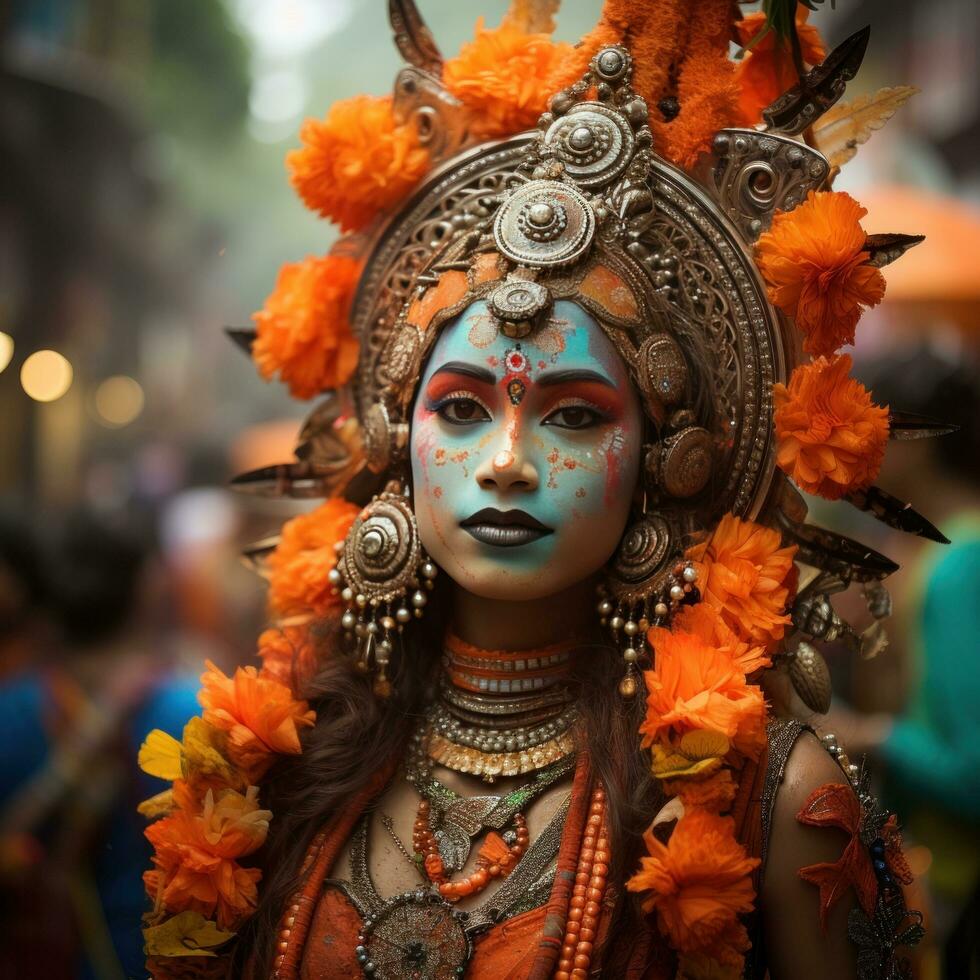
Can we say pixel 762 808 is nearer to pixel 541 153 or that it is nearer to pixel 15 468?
pixel 541 153

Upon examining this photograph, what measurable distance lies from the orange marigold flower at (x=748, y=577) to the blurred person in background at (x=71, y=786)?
1.75m

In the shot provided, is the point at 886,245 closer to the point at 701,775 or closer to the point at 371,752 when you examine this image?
the point at 701,775

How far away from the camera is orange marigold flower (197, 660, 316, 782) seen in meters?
2.59

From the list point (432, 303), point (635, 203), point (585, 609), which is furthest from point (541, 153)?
point (585, 609)

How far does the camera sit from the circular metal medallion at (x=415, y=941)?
235 centimetres

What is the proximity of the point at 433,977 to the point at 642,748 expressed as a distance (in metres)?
0.58

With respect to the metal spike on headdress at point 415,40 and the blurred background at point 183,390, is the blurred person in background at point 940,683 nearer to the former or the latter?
the blurred background at point 183,390

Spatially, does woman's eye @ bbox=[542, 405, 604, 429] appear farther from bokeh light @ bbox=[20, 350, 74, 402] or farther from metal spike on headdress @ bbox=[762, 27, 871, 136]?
bokeh light @ bbox=[20, 350, 74, 402]

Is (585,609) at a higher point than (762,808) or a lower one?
higher

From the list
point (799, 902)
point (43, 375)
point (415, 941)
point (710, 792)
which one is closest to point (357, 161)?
point (710, 792)

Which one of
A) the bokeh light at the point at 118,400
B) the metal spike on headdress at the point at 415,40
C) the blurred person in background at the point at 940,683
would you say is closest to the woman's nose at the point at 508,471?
the metal spike on headdress at the point at 415,40

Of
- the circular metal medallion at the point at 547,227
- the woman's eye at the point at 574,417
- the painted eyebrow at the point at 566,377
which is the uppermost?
the circular metal medallion at the point at 547,227

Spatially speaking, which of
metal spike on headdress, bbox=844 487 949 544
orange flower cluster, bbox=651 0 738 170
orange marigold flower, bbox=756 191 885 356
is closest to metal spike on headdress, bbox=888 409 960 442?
metal spike on headdress, bbox=844 487 949 544

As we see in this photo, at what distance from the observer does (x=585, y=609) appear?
2.68 m
